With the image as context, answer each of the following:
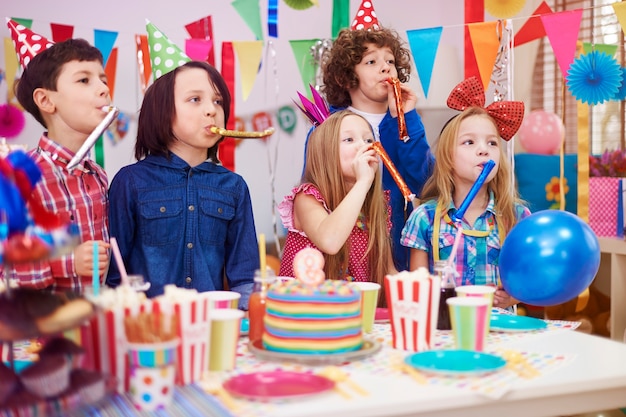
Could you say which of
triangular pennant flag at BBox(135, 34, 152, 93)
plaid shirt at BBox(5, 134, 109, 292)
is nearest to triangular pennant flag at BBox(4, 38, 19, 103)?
triangular pennant flag at BBox(135, 34, 152, 93)

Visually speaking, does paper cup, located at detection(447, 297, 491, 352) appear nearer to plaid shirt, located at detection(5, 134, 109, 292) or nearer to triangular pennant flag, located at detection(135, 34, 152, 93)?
plaid shirt, located at detection(5, 134, 109, 292)

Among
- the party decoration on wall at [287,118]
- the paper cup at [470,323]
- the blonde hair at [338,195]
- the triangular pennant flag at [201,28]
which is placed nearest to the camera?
the paper cup at [470,323]

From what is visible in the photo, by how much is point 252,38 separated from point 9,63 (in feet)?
4.93

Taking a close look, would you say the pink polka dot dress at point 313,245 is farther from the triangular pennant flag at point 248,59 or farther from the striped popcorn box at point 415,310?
the triangular pennant flag at point 248,59

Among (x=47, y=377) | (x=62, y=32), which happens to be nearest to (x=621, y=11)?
(x=47, y=377)

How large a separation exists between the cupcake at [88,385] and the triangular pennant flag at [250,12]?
2.55 meters

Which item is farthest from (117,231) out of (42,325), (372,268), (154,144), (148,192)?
(42,325)

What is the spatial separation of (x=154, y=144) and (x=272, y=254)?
266 centimetres

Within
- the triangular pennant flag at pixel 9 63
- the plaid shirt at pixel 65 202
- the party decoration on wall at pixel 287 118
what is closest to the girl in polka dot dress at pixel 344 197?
the plaid shirt at pixel 65 202

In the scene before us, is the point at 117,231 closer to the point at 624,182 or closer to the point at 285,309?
the point at 285,309

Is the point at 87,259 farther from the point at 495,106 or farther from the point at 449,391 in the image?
the point at 495,106

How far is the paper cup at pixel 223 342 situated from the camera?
4.01ft

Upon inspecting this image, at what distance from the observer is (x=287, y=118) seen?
15.8ft

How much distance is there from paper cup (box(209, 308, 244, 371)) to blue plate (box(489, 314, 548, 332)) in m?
0.57
